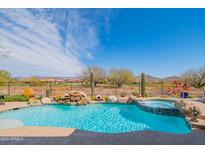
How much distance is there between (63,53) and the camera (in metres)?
18.1

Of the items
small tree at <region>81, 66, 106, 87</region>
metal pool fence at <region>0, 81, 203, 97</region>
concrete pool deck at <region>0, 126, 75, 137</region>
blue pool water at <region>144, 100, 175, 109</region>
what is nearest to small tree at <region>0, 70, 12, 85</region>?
metal pool fence at <region>0, 81, 203, 97</region>

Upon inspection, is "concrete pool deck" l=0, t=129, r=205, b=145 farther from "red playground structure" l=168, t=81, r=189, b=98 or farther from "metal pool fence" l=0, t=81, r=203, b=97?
A: "metal pool fence" l=0, t=81, r=203, b=97

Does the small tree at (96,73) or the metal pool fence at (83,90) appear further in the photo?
the small tree at (96,73)

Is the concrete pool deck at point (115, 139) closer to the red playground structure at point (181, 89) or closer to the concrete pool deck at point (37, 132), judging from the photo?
the concrete pool deck at point (37, 132)

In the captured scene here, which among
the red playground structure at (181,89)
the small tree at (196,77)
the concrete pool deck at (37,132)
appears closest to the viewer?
the concrete pool deck at (37,132)

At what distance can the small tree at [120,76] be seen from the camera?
1007 inches

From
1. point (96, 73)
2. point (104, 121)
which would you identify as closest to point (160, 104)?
point (104, 121)

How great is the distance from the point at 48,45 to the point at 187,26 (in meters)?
10.5

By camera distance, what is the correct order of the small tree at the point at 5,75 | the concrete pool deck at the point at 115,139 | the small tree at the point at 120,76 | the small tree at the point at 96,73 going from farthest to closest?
the small tree at the point at 96,73
the small tree at the point at 120,76
the small tree at the point at 5,75
the concrete pool deck at the point at 115,139

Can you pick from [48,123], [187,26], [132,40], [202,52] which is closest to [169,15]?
[187,26]

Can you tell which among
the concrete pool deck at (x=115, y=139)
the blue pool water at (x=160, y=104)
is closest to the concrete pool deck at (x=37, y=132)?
the concrete pool deck at (x=115, y=139)

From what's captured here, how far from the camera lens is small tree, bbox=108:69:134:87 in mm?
25578

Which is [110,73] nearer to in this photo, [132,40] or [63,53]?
[63,53]
